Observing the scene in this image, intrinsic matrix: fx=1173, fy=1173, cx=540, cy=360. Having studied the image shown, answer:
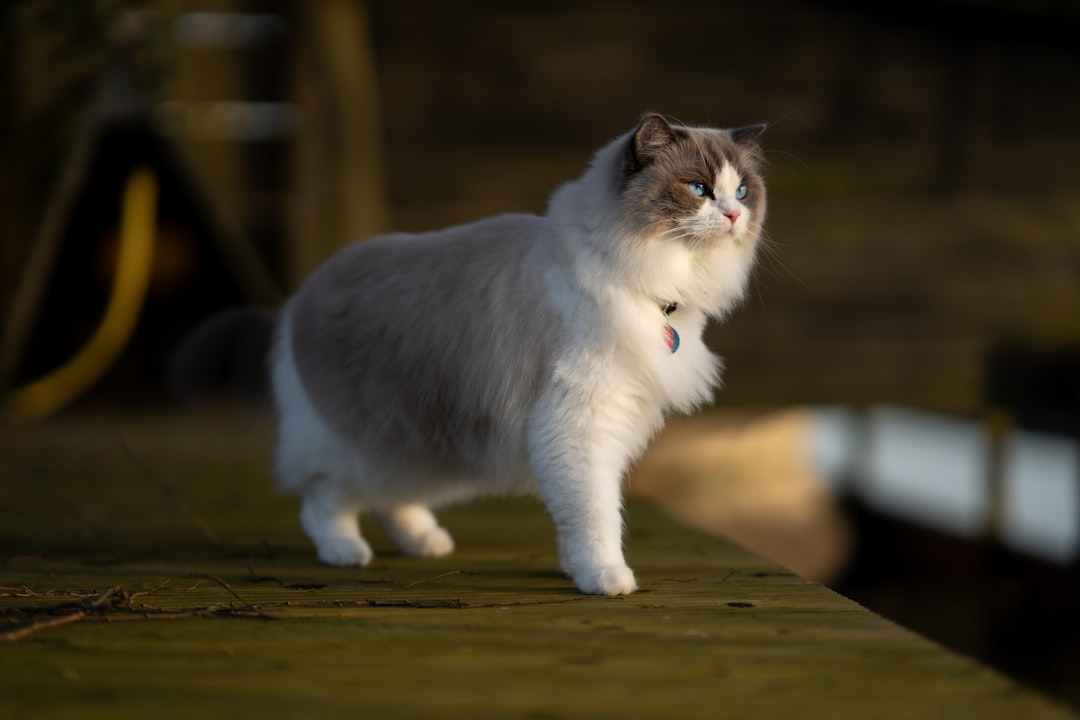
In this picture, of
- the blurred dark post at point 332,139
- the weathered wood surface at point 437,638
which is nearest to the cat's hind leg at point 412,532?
the weathered wood surface at point 437,638

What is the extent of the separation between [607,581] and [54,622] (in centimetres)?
84

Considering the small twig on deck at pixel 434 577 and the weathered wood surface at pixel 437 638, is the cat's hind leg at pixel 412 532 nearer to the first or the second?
the weathered wood surface at pixel 437 638

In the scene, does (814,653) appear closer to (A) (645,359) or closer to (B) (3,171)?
(A) (645,359)

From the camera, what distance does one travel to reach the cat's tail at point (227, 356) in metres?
2.52

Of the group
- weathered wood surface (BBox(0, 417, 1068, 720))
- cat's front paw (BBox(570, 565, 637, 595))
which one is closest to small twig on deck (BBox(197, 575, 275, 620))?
weathered wood surface (BBox(0, 417, 1068, 720))

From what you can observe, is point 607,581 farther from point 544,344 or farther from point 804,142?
point 804,142

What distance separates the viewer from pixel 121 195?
496 cm

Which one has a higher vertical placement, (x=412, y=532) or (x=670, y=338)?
(x=670, y=338)

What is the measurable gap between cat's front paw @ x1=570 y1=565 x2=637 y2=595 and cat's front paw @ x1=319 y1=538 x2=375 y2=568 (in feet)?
1.64

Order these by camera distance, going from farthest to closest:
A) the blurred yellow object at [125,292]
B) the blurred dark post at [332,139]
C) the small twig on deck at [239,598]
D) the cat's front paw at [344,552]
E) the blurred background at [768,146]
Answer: the blurred background at [768,146], the blurred dark post at [332,139], the blurred yellow object at [125,292], the cat's front paw at [344,552], the small twig on deck at [239,598]

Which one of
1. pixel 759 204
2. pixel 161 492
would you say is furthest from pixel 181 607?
pixel 161 492

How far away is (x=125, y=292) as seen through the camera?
197 inches

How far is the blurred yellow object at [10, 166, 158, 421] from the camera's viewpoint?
195 inches

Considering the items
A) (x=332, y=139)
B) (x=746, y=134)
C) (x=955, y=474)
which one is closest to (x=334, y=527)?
(x=746, y=134)
